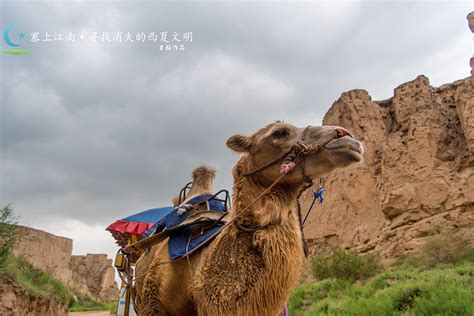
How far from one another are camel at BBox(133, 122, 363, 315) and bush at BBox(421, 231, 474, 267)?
15055mm

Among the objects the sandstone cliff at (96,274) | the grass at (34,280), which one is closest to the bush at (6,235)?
the grass at (34,280)

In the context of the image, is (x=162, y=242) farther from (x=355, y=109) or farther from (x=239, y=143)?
(x=355, y=109)

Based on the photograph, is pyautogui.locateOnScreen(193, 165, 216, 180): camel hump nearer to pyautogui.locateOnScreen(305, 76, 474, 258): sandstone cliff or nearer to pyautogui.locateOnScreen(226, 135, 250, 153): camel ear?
pyautogui.locateOnScreen(226, 135, 250, 153): camel ear

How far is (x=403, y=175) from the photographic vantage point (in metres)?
23.2

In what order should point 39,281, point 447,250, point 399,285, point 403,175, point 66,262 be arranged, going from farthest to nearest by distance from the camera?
point 66,262
point 403,175
point 447,250
point 39,281
point 399,285

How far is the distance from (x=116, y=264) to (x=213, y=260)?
9.55 feet

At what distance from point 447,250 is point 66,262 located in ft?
87.9

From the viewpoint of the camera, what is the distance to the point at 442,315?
25.3 feet

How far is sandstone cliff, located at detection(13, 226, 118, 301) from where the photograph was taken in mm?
27672

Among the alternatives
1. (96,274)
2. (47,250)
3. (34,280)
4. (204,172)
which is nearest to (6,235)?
(34,280)

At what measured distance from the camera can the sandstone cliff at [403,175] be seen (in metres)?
21.0

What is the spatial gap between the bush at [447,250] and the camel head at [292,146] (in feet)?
49.3

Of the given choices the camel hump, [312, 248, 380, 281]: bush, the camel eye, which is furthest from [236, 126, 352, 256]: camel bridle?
[312, 248, 380, 281]: bush

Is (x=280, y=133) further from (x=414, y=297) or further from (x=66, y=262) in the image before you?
(x=66, y=262)
